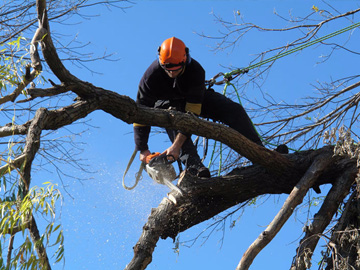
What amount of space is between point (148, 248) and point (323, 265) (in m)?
1.71

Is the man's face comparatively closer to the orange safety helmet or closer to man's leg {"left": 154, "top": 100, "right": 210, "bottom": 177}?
the orange safety helmet

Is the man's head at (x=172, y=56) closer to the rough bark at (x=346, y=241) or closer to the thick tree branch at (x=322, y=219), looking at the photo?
the thick tree branch at (x=322, y=219)

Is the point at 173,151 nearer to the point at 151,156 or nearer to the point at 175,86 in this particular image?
the point at 151,156

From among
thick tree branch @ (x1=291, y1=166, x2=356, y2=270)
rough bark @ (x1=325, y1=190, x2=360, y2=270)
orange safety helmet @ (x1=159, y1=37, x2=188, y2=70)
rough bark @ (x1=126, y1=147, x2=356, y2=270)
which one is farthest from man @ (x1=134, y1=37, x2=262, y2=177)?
rough bark @ (x1=325, y1=190, x2=360, y2=270)

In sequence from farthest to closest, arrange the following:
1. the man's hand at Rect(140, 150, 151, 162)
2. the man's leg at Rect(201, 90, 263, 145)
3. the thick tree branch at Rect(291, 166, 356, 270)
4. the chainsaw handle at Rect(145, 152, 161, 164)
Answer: the man's leg at Rect(201, 90, 263, 145) < the man's hand at Rect(140, 150, 151, 162) < the chainsaw handle at Rect(145, 152, 161, 164) < the thick tree branch at Rect(291, 166, 356, 270)

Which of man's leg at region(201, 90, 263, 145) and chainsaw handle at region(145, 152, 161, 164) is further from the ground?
man's leg at region(201, 90, 263, 145)

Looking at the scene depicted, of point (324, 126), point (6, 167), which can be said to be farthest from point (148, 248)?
point (324, 126)

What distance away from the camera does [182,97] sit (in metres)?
6.14

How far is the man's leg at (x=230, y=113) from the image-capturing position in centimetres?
630

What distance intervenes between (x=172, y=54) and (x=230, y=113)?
1057 millimetres

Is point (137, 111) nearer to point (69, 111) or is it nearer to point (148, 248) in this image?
point (69, 111)

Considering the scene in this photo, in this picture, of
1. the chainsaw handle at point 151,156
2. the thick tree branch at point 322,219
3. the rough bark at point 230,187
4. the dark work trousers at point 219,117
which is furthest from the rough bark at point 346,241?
the chainsaw handle at point 151,156

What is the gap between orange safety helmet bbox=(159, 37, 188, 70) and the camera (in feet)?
→ 18.9

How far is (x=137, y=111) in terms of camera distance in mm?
5066
